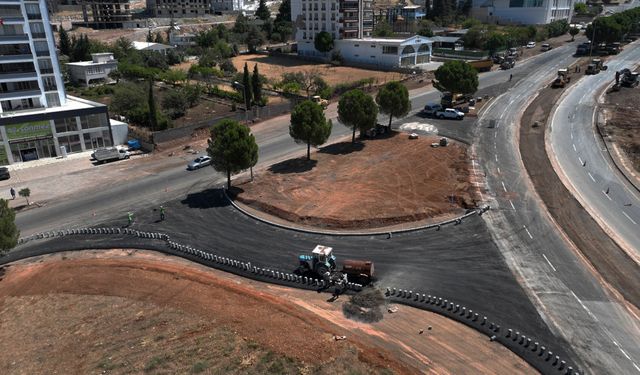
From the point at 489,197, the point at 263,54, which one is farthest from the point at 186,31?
the point at 489,197

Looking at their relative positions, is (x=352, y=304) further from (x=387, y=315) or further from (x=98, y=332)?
(x=98, y=332)

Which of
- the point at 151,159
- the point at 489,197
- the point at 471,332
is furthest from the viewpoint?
the point at 151,159

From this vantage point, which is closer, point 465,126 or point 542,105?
point 465,126

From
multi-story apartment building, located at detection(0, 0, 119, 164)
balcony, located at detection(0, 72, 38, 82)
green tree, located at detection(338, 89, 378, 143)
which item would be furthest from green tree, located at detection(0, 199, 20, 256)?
green tree, located at detection(338, 89, 378, 143)

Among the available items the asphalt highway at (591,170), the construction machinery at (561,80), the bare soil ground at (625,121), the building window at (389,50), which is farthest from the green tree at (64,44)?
the bare soil ground at (625,121)

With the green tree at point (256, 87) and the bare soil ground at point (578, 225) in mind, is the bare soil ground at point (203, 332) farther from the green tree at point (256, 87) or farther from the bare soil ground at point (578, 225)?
the green tree at point (256, 87)

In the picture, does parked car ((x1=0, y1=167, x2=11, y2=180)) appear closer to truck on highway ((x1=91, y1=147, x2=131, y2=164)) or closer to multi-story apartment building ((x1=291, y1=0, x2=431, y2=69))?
truck on highway ((x1=91, y1=147, x2=131, y2=164))
